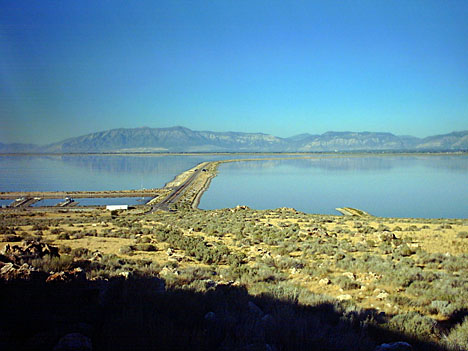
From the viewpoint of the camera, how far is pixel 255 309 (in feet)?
15.0

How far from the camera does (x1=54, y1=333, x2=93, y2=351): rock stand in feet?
9.58

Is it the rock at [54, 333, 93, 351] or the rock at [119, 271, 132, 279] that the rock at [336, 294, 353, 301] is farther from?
the rock at [54, 333, 93, 351]

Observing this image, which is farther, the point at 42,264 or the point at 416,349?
the point at 42,264

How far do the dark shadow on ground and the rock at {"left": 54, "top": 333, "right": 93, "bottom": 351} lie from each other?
0.43 ft

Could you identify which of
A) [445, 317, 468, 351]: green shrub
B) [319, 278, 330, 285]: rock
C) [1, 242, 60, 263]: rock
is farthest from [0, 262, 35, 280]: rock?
[445, 317, 468, 351]: green shrub

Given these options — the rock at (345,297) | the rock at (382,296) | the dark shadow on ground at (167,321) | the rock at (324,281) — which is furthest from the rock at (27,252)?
the rock at (382,296)

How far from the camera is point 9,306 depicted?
147 inches

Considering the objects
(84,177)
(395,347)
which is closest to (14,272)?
(395,347)

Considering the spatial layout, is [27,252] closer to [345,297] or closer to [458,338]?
[345,297]

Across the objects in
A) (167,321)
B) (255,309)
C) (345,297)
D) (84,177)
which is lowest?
(84,177)

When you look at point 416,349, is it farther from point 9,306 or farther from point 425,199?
point 425,199

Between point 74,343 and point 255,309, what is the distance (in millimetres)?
2336

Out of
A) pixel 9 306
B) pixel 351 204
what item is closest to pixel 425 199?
pixel 351 204

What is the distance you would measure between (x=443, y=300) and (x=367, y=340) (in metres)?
2.77
